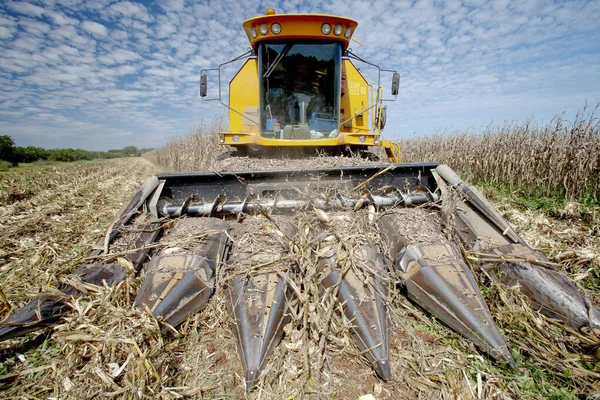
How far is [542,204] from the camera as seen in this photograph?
5582mm

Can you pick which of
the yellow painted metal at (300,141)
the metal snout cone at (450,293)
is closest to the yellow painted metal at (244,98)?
the yellow painted metal at (300,141)

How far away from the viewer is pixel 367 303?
64.9 inches

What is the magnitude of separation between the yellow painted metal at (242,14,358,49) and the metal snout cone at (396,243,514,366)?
3.53 metres

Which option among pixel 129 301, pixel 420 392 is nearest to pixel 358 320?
pixel 420 392

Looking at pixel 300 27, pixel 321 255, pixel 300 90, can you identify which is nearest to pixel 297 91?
pixel 300 90

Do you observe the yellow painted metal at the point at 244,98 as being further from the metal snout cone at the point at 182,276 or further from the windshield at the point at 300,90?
the metal snout cone at the point at 182,276

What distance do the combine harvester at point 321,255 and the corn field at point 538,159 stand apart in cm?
445

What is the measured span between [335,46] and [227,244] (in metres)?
3.61

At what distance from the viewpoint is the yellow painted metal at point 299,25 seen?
3.98 metres

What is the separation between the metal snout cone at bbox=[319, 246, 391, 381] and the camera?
1499 millimetres

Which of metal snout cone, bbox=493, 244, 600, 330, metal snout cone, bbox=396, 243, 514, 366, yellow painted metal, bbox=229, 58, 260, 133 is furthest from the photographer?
yellow painted metal, bbox=229, 58, 260, 133

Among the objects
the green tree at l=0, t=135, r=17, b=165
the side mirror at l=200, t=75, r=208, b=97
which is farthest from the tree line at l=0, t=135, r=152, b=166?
the side mirror at l=200, t=75, r=208, b=97

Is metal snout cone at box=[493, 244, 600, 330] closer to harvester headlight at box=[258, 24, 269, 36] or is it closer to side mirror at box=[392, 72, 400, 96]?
side mirror at box=[392, 72, 400, 96]

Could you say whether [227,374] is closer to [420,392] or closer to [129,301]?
[129,301]
